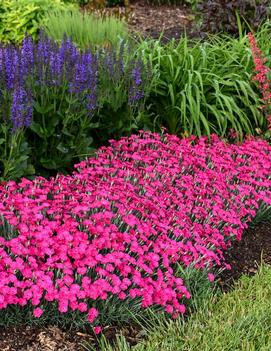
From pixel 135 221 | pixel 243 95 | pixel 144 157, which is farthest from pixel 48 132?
pixel 243 95

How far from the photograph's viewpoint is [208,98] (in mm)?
6156

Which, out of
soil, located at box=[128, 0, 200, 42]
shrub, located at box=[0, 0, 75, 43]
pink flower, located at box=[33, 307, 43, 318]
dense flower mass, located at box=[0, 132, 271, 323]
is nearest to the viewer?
pink flower, located at box=[33, 307, 43, 318]

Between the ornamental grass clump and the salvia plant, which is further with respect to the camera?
the ornamental grass clump

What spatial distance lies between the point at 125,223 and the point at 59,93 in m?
1.37

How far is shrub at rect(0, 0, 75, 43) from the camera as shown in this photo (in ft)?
26.7

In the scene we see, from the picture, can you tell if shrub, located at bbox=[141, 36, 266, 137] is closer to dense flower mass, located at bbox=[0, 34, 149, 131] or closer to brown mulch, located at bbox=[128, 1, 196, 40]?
dense flower mass, located at bbox=[0, 34, 149, 131]

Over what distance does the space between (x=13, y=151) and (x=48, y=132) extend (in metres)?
0.40

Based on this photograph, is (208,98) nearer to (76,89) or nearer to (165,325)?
(76,89)

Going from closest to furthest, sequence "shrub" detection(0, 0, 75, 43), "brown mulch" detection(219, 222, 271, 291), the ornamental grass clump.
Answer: "brown mulch" detection(219, 222, 271, 291) → the ornamental grass clump → "shrub" detection(0, 0, 75, 43)

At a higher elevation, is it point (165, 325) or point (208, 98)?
point (208, 98)

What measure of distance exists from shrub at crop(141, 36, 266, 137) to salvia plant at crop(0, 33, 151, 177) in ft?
2.30

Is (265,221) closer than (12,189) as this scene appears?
No

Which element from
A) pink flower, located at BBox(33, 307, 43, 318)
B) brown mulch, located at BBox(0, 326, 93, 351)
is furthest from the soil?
pink flower, located at BBox(33, 307, 43, 318)

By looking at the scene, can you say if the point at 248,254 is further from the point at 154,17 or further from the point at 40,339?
the point at 154,17
